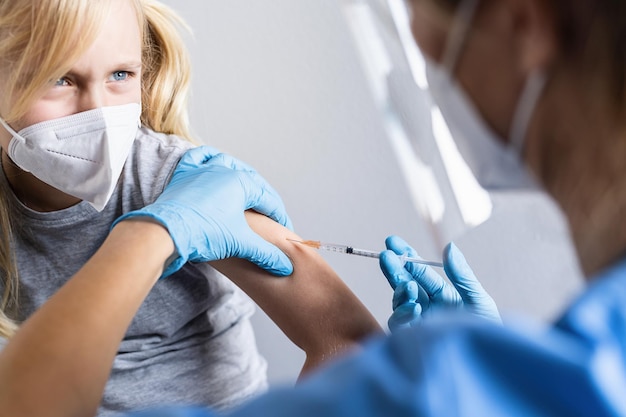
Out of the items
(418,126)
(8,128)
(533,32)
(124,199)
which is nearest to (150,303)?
(124,199)

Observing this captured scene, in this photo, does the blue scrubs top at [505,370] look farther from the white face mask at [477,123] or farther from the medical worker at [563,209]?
the white face mask at [477,123]

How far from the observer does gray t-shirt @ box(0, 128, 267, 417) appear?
153cm

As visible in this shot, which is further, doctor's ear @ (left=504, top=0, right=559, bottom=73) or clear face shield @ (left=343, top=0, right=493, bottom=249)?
clear face shield @ (left=343, top=0, right=493, bottom=249)

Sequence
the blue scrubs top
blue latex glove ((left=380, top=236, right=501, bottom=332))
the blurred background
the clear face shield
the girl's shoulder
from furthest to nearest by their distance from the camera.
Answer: the blurred background, the girl's shoulder, blue latex glove ((left=380, top=236, right=501, bottom=332)), the clear face shield, the blue scrubs top

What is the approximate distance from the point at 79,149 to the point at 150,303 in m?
0.41

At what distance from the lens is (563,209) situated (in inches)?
26.9

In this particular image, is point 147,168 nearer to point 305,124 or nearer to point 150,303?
point 150,303

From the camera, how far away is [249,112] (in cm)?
192

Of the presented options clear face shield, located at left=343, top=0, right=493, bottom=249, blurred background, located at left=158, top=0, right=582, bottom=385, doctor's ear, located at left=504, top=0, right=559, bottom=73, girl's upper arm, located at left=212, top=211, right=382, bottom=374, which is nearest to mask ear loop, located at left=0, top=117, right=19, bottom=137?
girl's upper arm, located at left=212, top=211, right=382, bottom=374

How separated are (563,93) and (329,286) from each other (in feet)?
2.91

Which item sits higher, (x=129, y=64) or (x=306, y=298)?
(x=129, y=64)

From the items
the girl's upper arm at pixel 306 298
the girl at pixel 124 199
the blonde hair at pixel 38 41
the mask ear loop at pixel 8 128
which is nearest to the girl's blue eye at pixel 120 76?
the girl at pixel 124 199

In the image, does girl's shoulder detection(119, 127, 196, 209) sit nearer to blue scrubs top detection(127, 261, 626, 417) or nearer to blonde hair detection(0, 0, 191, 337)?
blonde hair detection(0, 0, 191, 337)

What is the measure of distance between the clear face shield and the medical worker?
10cm
